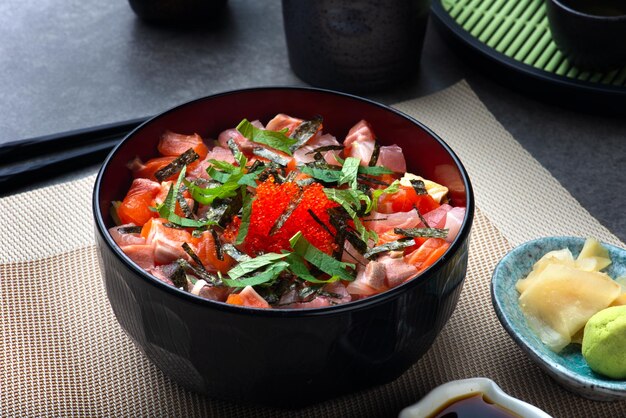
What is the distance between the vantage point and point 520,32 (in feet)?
8.03

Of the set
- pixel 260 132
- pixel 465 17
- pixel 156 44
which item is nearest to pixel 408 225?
pixel 260 132

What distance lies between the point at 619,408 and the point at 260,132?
32.2 inches

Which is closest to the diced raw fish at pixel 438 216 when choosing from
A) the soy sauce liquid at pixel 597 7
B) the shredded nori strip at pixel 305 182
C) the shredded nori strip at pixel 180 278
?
the shredded nori strip at pixel 305 182

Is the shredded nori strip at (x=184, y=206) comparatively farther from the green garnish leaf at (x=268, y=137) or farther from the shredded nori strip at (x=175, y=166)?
the green garnish leaf at (x=268, y=137)

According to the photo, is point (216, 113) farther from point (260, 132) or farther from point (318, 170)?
point (318, 170)

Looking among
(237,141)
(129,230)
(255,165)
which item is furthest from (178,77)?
(129,230)

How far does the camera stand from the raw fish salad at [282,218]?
128 cm

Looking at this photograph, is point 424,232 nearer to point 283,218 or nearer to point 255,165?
point 283,218

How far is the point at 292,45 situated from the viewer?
2.38 meters

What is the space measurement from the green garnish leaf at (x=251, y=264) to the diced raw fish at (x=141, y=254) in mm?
134

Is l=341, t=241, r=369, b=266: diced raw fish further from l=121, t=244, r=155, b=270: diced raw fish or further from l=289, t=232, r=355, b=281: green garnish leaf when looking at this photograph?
l=121, t=244, r=155, b=270: diced raw fish

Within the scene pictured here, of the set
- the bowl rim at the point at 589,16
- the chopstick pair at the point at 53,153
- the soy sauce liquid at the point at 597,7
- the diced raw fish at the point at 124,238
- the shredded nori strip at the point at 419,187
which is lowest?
the chopstick pair at the point at 53,153

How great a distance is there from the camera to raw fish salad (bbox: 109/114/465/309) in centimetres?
128

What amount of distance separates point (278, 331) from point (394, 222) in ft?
1.12
